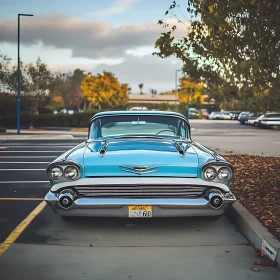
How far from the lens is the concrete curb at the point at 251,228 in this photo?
17.0 feet

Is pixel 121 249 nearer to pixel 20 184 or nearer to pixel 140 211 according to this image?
pixel 140 211

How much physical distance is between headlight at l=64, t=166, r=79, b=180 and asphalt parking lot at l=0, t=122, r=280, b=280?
77 centimetres

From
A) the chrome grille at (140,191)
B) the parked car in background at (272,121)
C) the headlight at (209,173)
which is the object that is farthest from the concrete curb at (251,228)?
the parked car in background at (272,121)

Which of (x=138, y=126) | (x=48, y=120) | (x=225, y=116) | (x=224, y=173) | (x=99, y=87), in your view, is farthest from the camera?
(x=225, y=116)

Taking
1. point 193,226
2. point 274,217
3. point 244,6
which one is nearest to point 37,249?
point 193,226

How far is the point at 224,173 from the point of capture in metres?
6.03

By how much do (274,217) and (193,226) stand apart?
1093 mm

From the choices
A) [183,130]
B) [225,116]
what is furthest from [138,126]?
[225,116]

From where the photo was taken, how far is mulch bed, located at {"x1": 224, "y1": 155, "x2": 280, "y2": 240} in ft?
21.3

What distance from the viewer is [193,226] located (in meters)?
6.56

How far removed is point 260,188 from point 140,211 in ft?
12.5

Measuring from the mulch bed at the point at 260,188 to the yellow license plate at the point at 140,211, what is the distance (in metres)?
1.48

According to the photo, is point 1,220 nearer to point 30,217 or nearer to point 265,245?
point 30,217

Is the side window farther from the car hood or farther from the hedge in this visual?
the hedge
